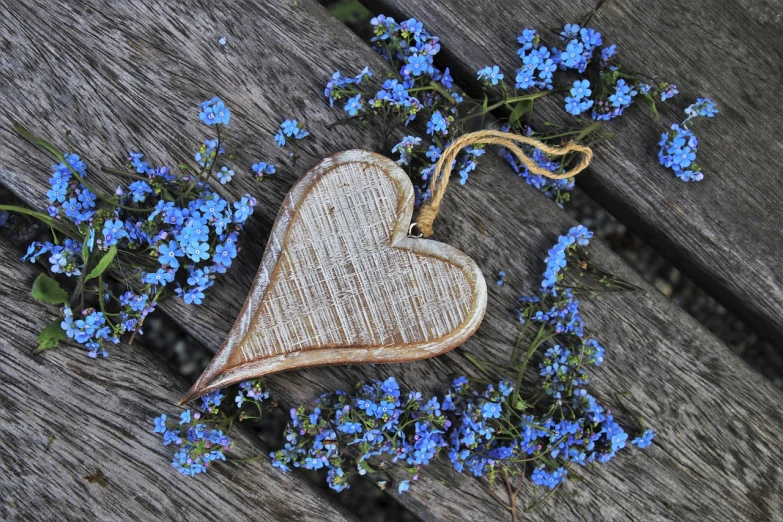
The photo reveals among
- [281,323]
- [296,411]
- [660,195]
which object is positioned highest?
[660,195]

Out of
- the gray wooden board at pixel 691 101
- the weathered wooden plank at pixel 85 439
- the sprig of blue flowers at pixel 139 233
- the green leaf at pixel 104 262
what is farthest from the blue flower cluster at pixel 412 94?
the weathered wooden plank at pixel 85 439

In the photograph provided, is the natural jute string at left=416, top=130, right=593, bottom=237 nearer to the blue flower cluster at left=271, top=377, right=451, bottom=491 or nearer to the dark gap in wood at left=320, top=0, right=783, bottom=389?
the blue flower cluster at left=271, top=377, right=451, bottom=491

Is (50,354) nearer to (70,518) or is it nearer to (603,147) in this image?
(70,518)

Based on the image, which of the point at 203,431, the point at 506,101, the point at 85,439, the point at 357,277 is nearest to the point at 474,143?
the point at 506,101

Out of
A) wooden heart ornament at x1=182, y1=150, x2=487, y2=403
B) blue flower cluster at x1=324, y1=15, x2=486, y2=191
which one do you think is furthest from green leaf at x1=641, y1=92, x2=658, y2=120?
wooden heart ornament at x1=182, y1=150, x2=487, y2=403

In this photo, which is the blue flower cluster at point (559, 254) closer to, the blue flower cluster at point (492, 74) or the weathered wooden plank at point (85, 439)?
the blue flower cluster at point (492, 74)

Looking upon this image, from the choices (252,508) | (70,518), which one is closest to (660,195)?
(252,508)

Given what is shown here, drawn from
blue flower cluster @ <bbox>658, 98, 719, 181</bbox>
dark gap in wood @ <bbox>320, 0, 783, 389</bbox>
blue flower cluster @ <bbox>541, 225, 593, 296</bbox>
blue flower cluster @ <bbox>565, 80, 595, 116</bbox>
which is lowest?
blue flower cluster @ <bbox>541, 225, 593, 296</bbox>

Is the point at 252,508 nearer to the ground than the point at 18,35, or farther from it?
nearer to the ground
